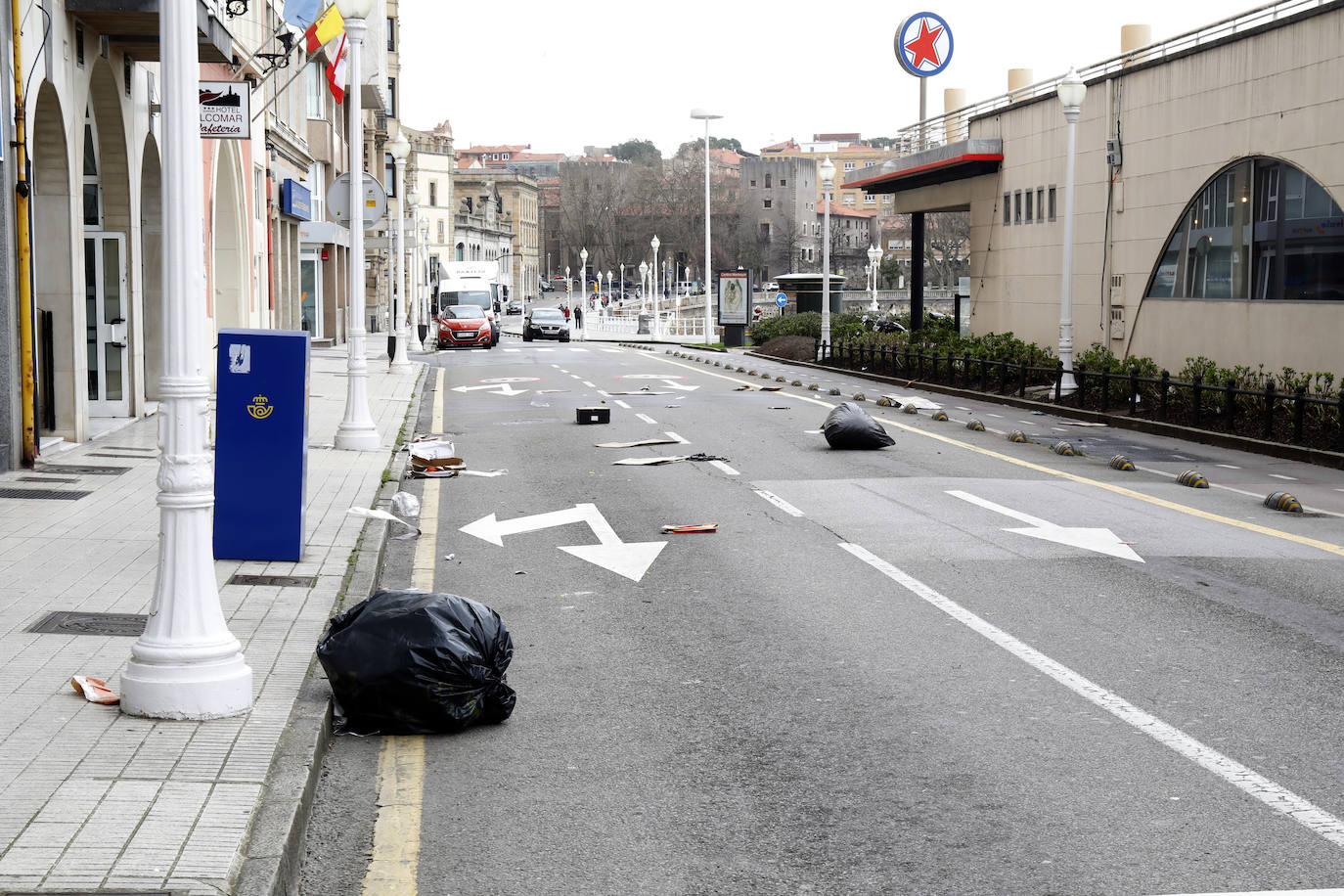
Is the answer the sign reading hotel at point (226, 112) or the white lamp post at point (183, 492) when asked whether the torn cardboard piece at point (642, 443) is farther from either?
the white lamp post at point (183, 492)

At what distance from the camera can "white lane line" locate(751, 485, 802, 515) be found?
12953 mm

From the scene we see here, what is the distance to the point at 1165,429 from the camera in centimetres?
2175

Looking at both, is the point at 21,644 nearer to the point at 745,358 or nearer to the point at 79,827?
the point at 79,827

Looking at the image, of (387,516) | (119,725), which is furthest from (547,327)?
(119,725)

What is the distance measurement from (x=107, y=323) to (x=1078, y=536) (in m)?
13.4

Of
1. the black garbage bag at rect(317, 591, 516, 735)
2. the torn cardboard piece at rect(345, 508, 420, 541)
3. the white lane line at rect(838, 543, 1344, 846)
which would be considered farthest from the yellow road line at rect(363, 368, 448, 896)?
the torn cardboard piece at rect(345, 508, 420, 541)

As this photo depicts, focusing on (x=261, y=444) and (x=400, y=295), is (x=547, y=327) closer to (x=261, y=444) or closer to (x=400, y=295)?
(x=400, y=295)

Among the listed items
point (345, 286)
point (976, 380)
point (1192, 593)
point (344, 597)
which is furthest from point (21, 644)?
point (345, 286)

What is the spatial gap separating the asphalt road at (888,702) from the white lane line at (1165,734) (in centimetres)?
2

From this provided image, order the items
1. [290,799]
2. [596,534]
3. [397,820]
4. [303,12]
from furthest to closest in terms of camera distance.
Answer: [303,12] < [596,534] < [397,820] < [290,799]

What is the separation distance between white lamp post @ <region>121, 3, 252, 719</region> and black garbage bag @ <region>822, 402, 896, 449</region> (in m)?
12.8

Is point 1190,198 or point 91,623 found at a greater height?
point 1190,198

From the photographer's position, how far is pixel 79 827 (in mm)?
4680

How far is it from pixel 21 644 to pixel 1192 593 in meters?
6.90
